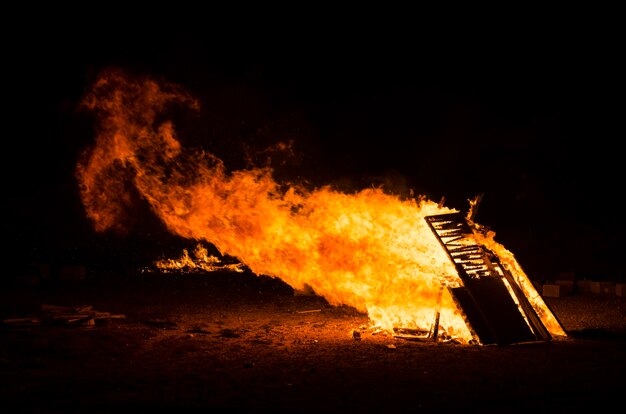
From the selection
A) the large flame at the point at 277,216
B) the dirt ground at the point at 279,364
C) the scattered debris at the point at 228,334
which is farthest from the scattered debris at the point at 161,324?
the large flame at the point at 277,216

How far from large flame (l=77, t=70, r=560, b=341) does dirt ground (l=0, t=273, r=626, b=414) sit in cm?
98

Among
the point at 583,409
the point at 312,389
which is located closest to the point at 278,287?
the point at 312,389

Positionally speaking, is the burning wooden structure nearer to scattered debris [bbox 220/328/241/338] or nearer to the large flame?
the large flame

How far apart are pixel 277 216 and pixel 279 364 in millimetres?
4522

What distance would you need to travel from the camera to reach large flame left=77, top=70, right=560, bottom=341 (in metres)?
11.7

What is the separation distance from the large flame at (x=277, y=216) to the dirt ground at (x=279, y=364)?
981 millimetres

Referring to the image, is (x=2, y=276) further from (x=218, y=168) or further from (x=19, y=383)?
(x=19, y=383)

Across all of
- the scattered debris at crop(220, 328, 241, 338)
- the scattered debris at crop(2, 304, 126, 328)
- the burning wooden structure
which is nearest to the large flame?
the burning wooden structure

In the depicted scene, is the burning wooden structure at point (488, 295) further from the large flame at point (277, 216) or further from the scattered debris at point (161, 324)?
the scattered debris at point (161, 324)

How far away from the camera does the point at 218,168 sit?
13.6 m

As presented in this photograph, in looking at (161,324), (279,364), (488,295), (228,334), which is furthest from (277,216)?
(488,295)

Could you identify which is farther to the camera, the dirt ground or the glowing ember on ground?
the glowing ember on ground

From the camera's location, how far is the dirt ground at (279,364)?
22.3ft

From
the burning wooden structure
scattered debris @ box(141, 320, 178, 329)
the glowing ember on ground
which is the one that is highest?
the glowing ember on ground
